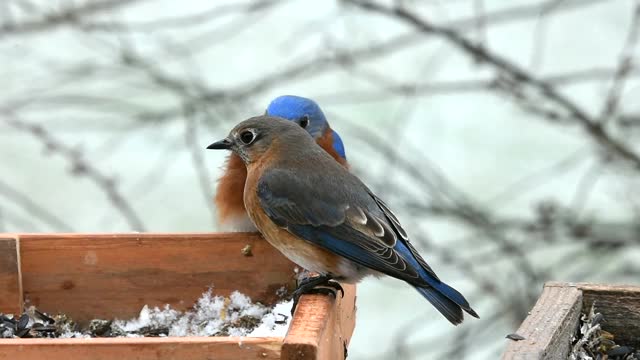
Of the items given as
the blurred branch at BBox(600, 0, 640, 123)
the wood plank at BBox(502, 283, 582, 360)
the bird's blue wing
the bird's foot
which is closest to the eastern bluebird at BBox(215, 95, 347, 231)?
the bird's blue wing

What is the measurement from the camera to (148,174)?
7723mm

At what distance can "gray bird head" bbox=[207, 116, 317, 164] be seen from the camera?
422cm

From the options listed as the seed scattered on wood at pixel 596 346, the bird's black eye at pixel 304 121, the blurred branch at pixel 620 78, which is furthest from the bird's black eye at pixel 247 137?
the blurred branch at pixel 620 78

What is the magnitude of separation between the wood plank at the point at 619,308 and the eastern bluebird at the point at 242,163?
120 centimetres

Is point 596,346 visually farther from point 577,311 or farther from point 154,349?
point 154,349

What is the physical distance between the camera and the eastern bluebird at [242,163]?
4375 millimetres

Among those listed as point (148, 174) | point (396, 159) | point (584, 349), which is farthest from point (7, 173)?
point (584, 349)

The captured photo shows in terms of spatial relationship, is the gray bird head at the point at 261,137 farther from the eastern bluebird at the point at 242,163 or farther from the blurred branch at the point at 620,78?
the blurred branch at the point at 620,78

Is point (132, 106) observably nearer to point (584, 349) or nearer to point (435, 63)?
point (435, 63)

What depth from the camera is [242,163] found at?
4.67 metres

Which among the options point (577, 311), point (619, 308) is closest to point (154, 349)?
point (577, 311)

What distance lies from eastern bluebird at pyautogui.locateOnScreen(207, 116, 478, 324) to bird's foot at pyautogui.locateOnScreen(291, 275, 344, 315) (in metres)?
0.01

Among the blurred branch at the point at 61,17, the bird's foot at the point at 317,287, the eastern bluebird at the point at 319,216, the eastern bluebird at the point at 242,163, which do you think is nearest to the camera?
the bird's foot at the point at 317,287

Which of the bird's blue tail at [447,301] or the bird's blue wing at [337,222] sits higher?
the bird's blue wing at [337,222]
